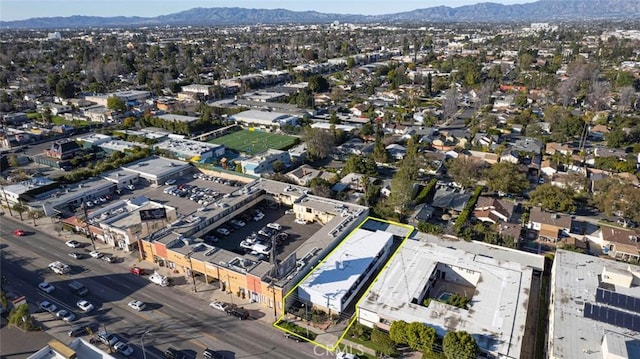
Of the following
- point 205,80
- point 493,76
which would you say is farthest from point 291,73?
point 493,76

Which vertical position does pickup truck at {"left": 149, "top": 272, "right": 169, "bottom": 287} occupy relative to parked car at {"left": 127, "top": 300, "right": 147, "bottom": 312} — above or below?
above

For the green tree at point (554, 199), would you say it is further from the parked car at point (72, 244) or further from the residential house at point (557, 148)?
the parked car at point (72, 244)

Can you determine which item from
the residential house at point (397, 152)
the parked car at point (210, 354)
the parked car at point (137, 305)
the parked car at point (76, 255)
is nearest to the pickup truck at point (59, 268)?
the parked car at point (76, 255)

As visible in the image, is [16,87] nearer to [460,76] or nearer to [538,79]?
[460,76]

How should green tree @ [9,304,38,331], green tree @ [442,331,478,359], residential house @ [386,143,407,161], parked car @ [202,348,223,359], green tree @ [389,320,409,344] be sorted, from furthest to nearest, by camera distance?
residential house @ [386,143,407,161]
green tree @ [9,304,38,331]
parked car @ [202,348,223,359]
green tree @ [389,320,409,344]
green tree @ [442,331,478,359]

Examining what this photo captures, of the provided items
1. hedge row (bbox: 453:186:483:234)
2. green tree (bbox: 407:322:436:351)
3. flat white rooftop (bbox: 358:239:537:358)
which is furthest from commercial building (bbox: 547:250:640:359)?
hedge row (bbox: 453:186:483:234)

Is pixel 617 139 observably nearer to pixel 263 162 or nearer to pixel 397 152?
pixel 397 152

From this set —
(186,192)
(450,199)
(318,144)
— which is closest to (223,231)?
(186,192)

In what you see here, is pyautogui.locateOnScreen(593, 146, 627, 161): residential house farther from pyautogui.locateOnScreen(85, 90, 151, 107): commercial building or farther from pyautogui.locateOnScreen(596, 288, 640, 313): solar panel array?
pyautogui.locateOnScreen(85, 90, 151, 107): commercial building
